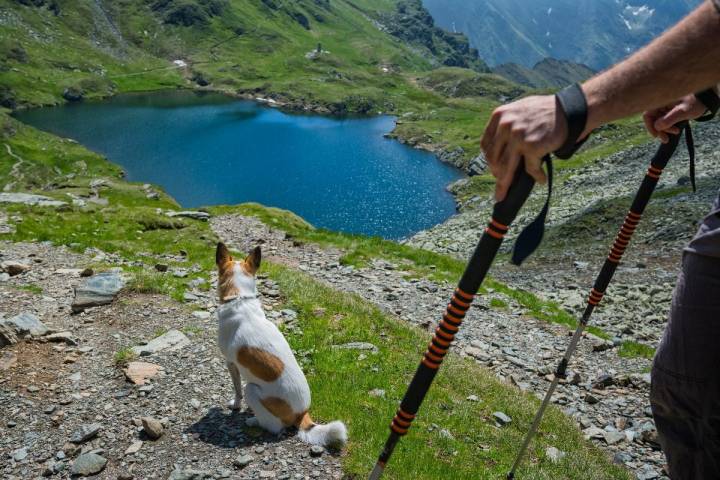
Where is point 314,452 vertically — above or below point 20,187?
above

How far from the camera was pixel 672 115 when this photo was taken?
5250 millimetres

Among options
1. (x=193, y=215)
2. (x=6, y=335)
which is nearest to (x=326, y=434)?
(x=6, y=335)

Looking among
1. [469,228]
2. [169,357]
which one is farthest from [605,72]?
[469,228]

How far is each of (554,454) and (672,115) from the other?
747cm

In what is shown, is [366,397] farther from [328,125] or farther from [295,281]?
[328,125]

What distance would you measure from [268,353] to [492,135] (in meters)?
6.01

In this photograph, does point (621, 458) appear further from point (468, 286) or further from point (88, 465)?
point (88, 465)

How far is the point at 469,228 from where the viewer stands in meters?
54.0

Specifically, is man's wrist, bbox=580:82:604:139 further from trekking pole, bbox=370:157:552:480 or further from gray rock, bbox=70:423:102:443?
gray rock, bbox=70:423:102:443

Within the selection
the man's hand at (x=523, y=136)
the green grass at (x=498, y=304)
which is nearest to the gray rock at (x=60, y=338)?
the man's hand at (x=523, y=136)

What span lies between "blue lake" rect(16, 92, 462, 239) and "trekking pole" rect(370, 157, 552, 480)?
69.0 metres

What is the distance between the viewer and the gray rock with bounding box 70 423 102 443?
8383 mm

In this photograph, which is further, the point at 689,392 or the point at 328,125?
the point at 328,125

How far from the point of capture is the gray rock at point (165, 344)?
1130 centimetres
